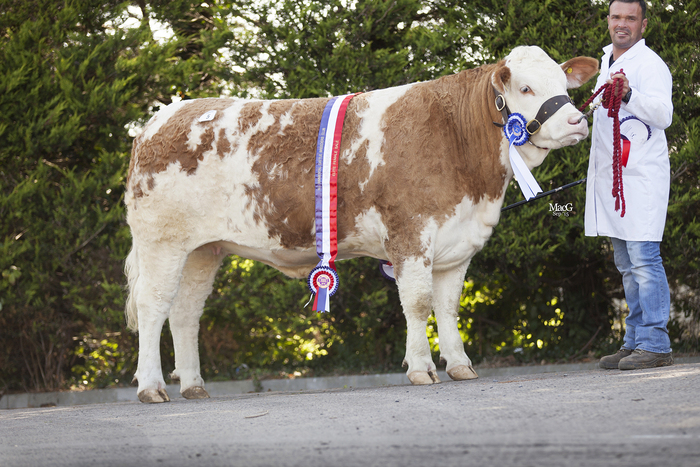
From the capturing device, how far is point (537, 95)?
4.34 metres

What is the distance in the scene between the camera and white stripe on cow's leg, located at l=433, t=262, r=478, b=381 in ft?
15.3

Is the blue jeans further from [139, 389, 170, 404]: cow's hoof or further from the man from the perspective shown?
[139, 389, 170, 404]: cow's hoof

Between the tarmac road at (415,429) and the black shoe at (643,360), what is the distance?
0.20m

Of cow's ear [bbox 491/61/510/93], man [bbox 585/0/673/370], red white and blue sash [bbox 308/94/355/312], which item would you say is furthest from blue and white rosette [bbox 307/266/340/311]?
man [bbox 585/0/673/370]

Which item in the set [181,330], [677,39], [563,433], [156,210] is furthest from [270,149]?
[677,39]

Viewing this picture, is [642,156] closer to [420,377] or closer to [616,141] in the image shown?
[616,141]

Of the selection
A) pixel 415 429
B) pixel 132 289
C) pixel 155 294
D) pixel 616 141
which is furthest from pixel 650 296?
pixel 132 289

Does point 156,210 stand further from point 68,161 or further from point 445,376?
point 445,376

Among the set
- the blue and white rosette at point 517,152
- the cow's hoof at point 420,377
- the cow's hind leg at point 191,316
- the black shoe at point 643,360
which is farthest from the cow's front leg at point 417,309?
the cow's hind leg at point 191,316

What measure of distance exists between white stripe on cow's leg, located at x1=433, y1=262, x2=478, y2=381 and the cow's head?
0.88 m

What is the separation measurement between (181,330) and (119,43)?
9.04 feet

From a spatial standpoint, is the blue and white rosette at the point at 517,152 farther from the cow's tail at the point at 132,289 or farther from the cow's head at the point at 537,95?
the cow's tail at the point at 132,289

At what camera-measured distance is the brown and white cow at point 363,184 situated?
14.3 feet

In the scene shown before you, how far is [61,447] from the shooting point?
3211 mm
